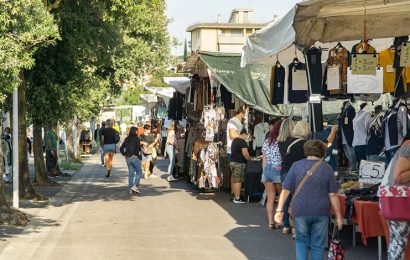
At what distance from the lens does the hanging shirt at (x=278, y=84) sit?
13758mm

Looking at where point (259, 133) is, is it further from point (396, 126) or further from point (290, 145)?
point (396, 126)

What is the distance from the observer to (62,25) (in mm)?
16922

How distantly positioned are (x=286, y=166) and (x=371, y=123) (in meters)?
2.19

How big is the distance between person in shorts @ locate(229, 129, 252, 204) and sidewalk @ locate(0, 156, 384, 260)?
41 cm

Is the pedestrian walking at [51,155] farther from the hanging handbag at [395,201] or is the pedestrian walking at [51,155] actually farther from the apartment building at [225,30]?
the apartment building at [225,30]

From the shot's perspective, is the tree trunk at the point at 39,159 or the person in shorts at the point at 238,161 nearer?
the person in shorts at the point at 238,161

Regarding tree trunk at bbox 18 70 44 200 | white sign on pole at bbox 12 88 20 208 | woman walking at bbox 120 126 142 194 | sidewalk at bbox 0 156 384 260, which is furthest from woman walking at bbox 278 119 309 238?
woman walking at bbox 120 126 142 194

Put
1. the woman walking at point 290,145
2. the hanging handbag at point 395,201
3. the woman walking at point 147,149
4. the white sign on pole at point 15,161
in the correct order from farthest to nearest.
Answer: the woman walking at point 147,149 < the white sign on pole at point 15,161 < the woman walking at point 290,145 < the hanging handbag at point 395,201

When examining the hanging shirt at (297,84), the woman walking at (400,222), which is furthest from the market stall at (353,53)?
the woman walking at (400,222)

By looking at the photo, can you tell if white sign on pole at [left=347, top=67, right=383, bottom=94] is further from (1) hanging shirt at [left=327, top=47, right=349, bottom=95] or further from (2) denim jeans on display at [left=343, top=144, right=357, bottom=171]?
(2) denim jeans on display at [left=343, top=144, right=357, bottom=171]

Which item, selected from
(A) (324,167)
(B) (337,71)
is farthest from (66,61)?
(A) (324,167)

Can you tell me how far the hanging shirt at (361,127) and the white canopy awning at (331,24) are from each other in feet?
6.22

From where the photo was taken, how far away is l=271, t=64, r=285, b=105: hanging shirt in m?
13.8

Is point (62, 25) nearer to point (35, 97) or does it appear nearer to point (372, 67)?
point (35, 97)
